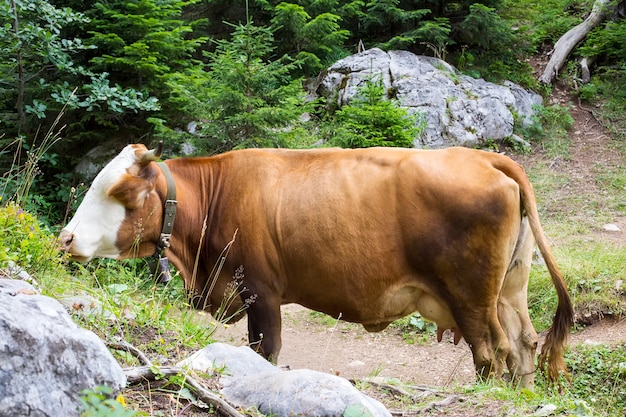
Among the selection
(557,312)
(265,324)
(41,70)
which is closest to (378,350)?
(265,324)

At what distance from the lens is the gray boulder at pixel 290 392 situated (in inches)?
99.3

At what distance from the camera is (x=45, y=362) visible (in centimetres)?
211

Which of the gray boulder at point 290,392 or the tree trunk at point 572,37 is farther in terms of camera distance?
the tree trunk at point 572,37

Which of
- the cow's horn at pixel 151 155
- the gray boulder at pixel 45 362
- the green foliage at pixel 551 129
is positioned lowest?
the green foliage at pixel 551 129

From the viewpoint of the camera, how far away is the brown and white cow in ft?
15.0

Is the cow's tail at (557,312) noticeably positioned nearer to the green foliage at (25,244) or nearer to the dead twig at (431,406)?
the dead twig at (431,406)

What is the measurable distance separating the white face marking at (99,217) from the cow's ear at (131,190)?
0.05 m

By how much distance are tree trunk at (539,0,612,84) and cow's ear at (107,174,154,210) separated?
12.3m

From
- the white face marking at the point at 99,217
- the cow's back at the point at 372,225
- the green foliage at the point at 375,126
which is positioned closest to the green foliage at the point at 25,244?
the white face marking at the point at 99,217

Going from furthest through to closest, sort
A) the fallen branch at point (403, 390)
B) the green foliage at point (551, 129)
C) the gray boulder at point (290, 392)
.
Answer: the green foliage at point (551, 129) < the fallen branch at point (403, 390) < the gray boulder at point (290, 392)

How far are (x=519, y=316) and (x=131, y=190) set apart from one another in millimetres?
3341

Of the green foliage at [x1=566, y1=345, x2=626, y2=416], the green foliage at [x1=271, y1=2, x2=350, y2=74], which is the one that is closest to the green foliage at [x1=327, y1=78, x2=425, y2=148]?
the green foliage at [x1=271, y1=2, x2=350, y2=74]

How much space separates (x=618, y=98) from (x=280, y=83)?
25.9 ft

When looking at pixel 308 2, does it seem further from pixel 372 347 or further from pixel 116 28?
pixel 372 347
